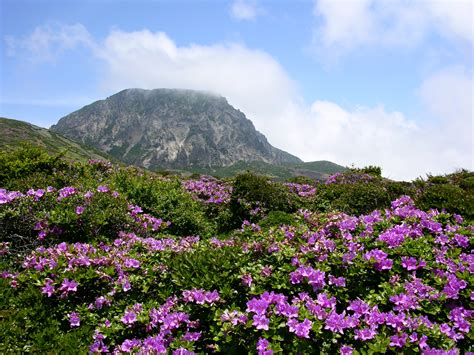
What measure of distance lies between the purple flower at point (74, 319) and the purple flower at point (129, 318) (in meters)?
0.72

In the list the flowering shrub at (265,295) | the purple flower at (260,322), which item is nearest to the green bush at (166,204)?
the flowering shrub at (265,295)

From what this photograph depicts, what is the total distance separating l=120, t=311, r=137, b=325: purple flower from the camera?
175 inches

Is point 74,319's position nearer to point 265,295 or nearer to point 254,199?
point 265,295

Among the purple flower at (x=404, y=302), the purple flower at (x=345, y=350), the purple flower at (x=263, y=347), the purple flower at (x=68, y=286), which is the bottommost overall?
the purple flower at (x=68, y=286)

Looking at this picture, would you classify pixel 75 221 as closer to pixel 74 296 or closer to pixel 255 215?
pixel 74 296

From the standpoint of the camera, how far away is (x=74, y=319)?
4734 mm

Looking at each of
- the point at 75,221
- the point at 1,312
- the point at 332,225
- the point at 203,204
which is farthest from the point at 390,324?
the point at 203,204

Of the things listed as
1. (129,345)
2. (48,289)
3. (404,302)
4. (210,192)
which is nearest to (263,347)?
(129,345)

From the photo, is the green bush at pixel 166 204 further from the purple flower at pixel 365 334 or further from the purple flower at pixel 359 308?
the purple flower at pixel 365 334

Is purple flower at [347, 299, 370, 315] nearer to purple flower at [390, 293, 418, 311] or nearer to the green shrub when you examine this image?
purple flower at [390, 293, 418, 311]

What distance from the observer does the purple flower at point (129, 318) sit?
175 inches

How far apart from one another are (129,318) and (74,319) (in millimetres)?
862

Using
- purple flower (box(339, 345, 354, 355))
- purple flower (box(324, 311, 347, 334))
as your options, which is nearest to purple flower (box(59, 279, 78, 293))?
purple flower (box(324, 311, 347, 334))

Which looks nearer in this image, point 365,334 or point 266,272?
point 365,334
